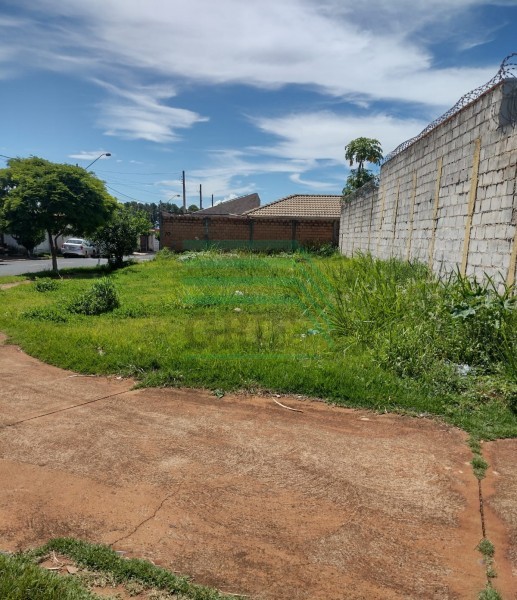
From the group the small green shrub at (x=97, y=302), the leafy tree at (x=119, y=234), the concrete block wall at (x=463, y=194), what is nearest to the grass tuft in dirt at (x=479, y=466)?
the concrete block wall at (x=463, y=194)

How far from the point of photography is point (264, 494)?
110 inches

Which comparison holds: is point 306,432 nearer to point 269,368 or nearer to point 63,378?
point 269,368

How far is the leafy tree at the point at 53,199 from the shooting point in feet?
51.1

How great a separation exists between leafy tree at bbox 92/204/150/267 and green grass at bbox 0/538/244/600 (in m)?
16.9

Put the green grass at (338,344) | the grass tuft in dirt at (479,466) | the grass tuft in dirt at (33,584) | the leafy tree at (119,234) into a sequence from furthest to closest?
the leafy tree at (119,234), the green grass at (338,344), the grass tuft in dirt at (479,466), the grass tuft in dirt at (33,584)

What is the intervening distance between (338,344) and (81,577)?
419 cm

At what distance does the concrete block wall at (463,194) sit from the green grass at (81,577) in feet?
16.9

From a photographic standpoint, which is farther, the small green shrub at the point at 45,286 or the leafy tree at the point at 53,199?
the leafy tree at the point at 53,199

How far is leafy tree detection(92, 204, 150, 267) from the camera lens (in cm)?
1852

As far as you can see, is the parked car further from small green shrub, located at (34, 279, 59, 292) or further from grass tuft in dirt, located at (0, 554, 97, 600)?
grass tuft in dirt, located at (0, 554, 97, 600)

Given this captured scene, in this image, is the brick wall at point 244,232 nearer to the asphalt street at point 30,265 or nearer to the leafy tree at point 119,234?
the asphalt street at point 30,265

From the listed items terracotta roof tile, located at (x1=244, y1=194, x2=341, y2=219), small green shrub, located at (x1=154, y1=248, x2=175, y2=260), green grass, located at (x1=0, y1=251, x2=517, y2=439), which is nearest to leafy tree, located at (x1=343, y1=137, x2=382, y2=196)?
terracotta roof tile, located at (x1=244, y1=194, x2=341, y2=219)

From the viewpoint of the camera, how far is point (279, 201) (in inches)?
1252

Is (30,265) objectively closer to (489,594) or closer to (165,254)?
(165,254)
